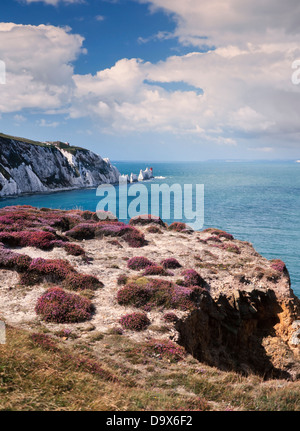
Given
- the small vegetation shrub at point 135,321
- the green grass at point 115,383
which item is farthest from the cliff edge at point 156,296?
the green grass at point 115,383

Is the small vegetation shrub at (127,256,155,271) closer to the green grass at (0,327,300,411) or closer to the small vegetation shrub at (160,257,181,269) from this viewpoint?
the small vegetation shrub at (160,257,181,269)

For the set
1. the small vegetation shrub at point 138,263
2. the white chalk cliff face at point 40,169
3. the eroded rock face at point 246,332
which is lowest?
the eroded rock face at point 246,332

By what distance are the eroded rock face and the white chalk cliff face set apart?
12257cm

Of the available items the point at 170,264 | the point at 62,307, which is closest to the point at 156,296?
the point at 62,307

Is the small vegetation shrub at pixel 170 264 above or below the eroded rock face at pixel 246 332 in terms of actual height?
above

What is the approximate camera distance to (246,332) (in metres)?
19.7

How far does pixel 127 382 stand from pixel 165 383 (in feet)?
4.73

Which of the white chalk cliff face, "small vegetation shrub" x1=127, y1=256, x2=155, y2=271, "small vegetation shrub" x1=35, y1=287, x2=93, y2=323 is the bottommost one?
"small vegetation shrub" x1=35, y1=287, x2=93, y2=323

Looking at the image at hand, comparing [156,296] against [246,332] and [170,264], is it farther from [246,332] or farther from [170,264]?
[246,332]

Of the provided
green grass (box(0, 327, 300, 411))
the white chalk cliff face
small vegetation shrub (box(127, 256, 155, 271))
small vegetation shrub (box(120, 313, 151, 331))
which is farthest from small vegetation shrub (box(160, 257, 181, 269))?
the white chalk cliff face

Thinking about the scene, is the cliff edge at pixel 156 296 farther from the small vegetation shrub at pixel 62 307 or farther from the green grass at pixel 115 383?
the green grass at pixel 115 383

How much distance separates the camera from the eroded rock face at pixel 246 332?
15922 mm

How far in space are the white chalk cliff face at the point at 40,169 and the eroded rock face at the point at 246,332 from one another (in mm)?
122574

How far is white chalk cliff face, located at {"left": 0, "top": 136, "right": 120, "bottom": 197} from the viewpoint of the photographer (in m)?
129
